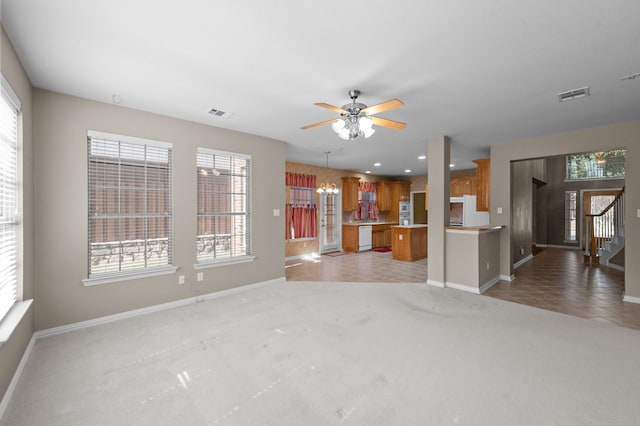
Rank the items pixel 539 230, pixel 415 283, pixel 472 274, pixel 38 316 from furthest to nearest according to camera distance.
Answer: pixel 539 230, pixel 415 283, pixel 472 274, pixel 38 316

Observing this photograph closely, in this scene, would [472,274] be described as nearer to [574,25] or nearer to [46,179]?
[574,25]

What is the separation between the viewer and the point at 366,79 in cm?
257

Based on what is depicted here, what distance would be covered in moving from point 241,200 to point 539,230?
10.4 metres

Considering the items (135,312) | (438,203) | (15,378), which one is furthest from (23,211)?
(438,203)

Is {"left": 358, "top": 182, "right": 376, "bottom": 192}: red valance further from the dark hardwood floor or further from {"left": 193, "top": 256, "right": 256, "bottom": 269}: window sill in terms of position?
{"left": 193, "top": 256, "right": 256, "bottom": 269}: window sill

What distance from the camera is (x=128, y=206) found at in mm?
3381

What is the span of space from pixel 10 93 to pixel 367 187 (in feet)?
26.7

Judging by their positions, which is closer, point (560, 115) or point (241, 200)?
point (560, 115)

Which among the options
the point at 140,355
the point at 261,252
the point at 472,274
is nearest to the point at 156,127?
the point at 261,252

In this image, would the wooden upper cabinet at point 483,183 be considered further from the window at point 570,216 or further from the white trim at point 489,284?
the window at point 570,216

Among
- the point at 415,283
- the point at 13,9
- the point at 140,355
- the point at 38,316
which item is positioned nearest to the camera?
the point at 13,9

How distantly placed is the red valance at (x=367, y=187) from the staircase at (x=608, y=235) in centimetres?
562

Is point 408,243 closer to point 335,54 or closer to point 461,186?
point 461,186

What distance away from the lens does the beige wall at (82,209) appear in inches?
113
